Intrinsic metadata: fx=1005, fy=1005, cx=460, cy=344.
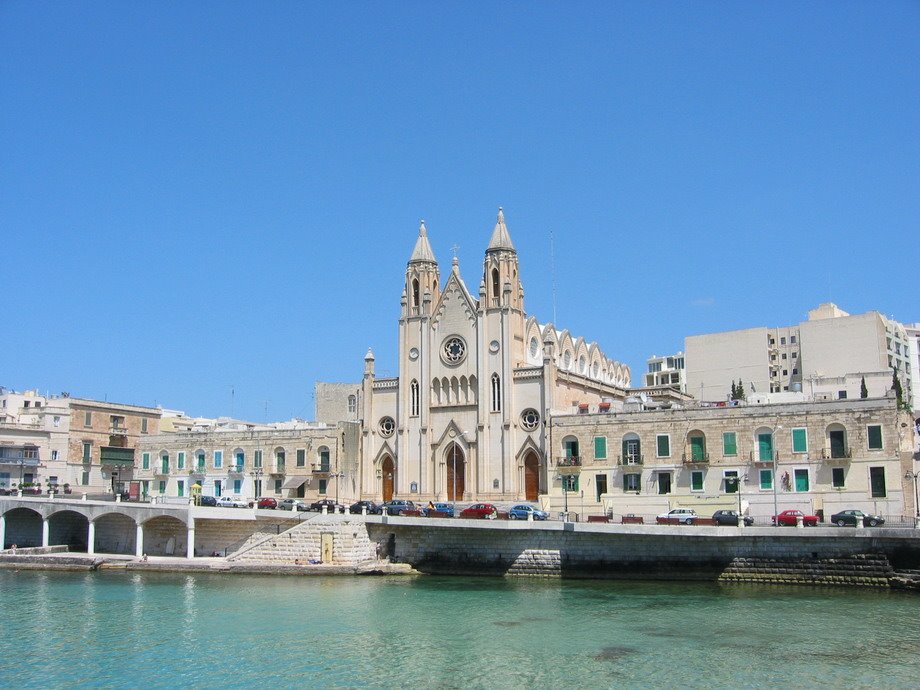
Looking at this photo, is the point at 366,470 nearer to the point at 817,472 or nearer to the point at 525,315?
the point at 525,315

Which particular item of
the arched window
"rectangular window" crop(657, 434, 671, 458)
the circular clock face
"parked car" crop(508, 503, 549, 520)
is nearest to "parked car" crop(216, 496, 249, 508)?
the circular clock face

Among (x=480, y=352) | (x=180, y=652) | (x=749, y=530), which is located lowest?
(x=180, y=652)

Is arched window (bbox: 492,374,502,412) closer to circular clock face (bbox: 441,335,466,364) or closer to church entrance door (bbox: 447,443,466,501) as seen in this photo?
circular clock face (bbox: 441,335,466,364)

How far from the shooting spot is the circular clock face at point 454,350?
7312 cm

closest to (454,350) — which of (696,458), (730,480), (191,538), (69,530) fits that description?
(696,458)

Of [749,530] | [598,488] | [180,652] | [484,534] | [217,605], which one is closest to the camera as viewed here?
[180,652]

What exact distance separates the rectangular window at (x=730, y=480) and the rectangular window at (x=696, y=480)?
143 centimetres

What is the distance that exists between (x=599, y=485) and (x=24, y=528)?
39.4 m

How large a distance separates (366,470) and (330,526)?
18.8 meters

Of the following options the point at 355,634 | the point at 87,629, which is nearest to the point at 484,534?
the point at 355,634

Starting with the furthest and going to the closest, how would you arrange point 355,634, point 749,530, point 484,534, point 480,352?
point 480,352, point 484,534, point 749,530, point 355,634

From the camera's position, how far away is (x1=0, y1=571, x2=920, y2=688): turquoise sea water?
3194 centimetres

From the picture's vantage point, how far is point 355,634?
38031 millimetres

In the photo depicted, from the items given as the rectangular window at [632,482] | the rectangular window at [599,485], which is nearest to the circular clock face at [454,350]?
the rectangular window at [599,485]
